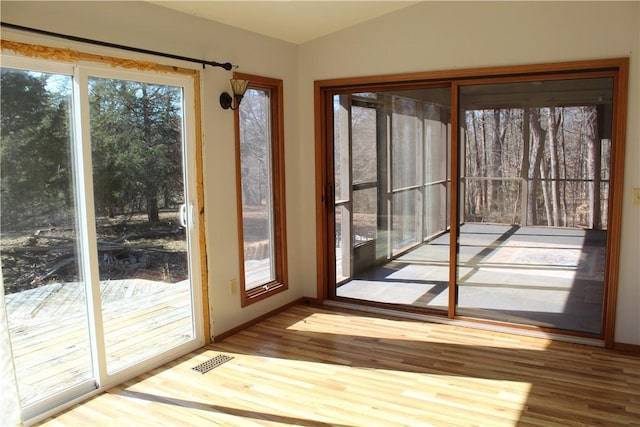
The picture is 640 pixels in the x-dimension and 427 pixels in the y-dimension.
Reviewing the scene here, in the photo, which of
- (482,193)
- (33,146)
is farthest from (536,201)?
(33,146)

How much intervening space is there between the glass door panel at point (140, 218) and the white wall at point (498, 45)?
1.55 meters

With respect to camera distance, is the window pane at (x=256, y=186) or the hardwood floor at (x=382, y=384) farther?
the window pane at (x=256, y=186)

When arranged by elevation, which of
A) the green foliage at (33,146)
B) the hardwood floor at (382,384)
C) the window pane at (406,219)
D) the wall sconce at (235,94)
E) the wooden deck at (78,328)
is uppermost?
the wall sconce at (235,94)

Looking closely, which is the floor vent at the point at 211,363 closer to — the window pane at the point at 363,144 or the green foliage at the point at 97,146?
the green foliage at the point at 97,146

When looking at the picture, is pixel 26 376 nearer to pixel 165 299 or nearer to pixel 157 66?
pixel 165 299

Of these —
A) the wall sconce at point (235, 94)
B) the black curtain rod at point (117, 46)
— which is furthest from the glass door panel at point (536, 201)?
the black curtain rod at point (117, 46)

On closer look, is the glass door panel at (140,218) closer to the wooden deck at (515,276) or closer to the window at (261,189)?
the window at (261,189)

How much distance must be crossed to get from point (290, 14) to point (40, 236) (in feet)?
7.66

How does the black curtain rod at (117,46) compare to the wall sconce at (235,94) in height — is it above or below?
above

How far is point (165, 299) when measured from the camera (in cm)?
374

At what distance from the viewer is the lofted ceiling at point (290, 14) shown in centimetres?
367

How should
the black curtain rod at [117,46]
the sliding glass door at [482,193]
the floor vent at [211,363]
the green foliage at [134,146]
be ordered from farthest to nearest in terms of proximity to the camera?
the sliding glass door at [482,193] < the floor vent at [211,363] < the green foliage at [134,146] < the black curtain rod at [117,46]

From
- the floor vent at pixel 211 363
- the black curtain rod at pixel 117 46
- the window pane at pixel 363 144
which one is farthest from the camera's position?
the window pane at pixel 363 144

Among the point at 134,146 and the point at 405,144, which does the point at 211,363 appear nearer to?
the point at 134,146
